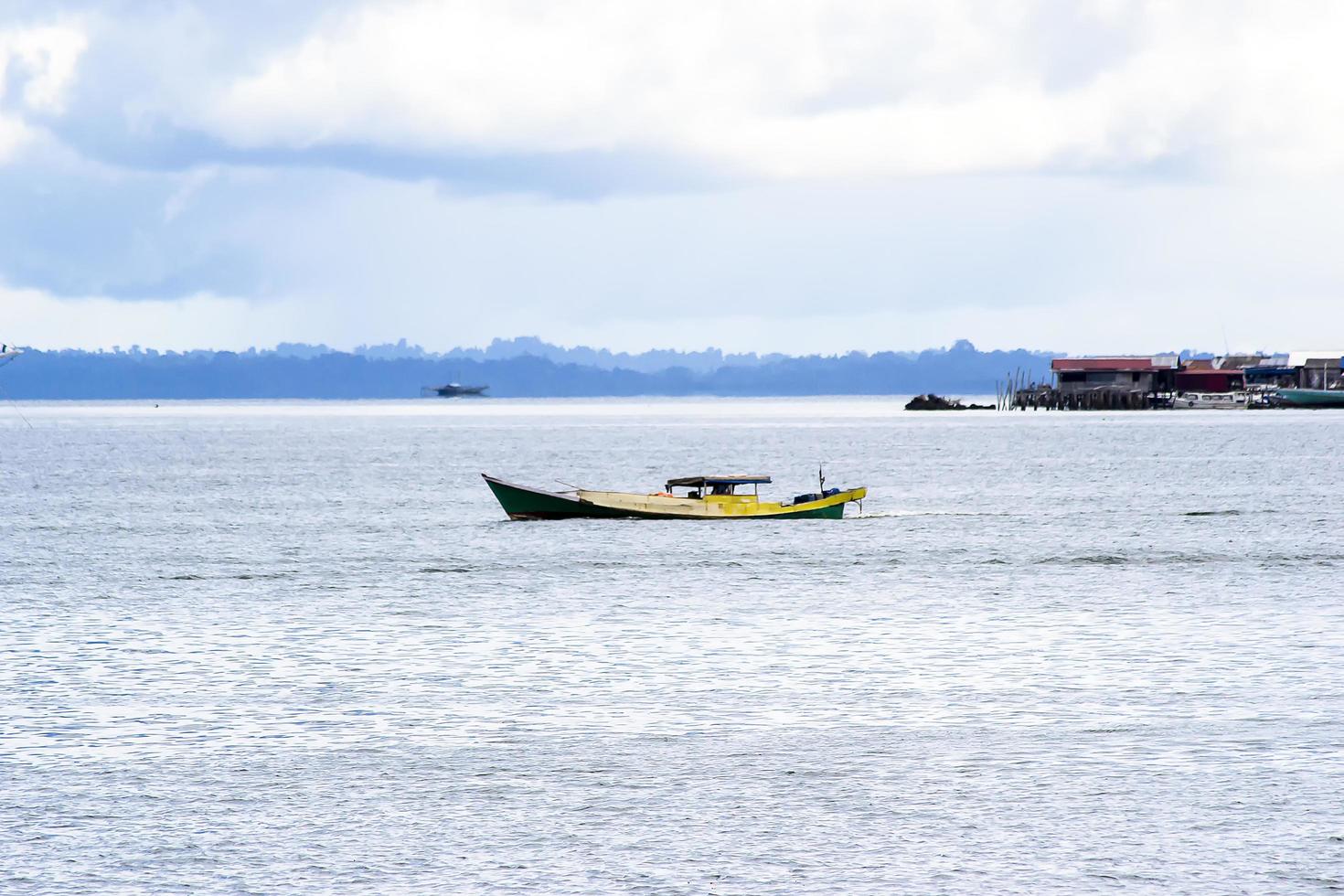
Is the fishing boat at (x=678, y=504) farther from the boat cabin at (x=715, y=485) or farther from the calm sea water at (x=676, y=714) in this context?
the calm sea water at (x=676, y=714)

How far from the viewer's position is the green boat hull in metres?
71.2

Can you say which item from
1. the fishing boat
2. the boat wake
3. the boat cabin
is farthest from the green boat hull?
the boat wake

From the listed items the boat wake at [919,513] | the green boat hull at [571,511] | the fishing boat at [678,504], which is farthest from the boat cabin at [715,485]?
the boat wake at [919,513]

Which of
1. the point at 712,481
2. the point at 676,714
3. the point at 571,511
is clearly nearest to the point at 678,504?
the point at 712,481

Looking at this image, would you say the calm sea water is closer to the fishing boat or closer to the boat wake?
the fishing boat

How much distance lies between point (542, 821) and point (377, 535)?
162 feet

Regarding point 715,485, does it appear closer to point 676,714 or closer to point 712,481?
point 712,481

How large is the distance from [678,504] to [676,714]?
44.0 m

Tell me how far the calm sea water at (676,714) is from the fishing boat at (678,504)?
547 cm

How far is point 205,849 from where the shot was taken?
61.0ft

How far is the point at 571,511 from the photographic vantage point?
73.2 metres

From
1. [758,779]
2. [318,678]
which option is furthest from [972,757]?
[318,678]

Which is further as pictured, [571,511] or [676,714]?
[571,511]

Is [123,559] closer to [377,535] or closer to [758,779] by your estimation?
[377,535]
